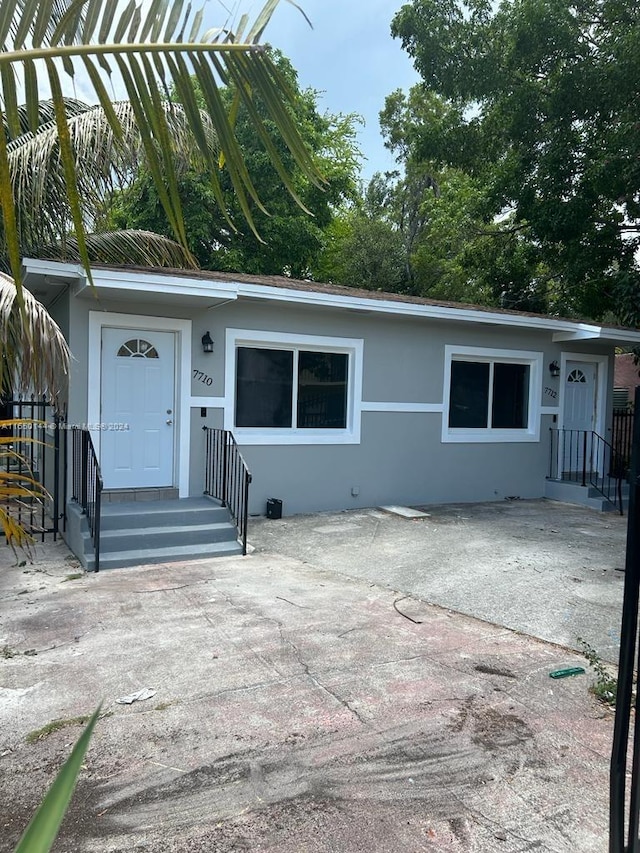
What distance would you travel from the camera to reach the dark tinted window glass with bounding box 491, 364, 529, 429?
10336 mm

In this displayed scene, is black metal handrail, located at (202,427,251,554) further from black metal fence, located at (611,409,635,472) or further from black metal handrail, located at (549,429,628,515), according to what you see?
black metal fence, located at (611,409,635,472)

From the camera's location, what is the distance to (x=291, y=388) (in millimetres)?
8609

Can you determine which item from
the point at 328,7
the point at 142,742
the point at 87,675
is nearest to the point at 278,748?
the point at 142,742

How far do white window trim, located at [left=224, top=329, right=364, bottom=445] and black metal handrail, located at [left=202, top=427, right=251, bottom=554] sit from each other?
16.6 inches

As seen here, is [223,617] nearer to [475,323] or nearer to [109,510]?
[109,510]

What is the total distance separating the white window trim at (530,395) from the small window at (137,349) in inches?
180

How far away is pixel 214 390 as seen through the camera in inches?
312

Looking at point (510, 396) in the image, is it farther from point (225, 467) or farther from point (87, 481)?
point (87, 481)

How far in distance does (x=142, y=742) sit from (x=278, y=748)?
645 millimetres

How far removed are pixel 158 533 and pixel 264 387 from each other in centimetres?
272

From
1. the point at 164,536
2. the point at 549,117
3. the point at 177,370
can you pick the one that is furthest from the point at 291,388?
the point at 549,117

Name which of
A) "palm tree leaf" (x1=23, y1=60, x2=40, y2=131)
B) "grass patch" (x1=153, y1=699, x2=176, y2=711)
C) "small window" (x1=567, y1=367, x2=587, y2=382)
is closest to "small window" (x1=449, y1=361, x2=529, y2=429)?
"small window" (x1=567, y1=367, x2=587, y2=382)

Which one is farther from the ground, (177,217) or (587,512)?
(177,217)

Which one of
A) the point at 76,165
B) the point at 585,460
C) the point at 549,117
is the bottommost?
the point at 585,460
